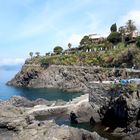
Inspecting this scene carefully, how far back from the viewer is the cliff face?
440ft

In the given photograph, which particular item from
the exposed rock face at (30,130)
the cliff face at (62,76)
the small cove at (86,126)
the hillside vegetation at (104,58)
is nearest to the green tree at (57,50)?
the hillside vegetation at (104,58)

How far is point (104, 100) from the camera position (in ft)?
222

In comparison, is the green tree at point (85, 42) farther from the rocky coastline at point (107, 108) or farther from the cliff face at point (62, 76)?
the rocky coastline at point (107, 108)

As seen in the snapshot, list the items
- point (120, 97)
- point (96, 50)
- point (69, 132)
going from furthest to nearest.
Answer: point (96, 50), point (120, 97), point (69, 132)

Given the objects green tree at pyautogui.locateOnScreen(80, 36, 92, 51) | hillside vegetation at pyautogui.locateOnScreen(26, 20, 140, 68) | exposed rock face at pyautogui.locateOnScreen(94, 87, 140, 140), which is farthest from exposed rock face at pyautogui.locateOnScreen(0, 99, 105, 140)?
green tree at pyautogui.locateOnScreen(80, 36, 92, 51)

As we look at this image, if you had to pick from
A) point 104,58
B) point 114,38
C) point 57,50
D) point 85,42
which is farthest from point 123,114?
point 57,50

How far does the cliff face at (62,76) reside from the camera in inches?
5276

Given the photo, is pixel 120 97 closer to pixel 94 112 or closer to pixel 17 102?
pixel 94 112

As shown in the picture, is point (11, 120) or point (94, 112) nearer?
point (11, 120)

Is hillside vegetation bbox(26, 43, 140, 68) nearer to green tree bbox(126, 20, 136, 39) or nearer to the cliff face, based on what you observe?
the cliff face

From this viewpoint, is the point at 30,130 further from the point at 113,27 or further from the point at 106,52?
the point at 113,27

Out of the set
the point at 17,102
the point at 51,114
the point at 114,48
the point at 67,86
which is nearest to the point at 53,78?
the point at 67,86

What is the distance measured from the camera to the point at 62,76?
495ft

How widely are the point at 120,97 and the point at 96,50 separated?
90.9 metres
